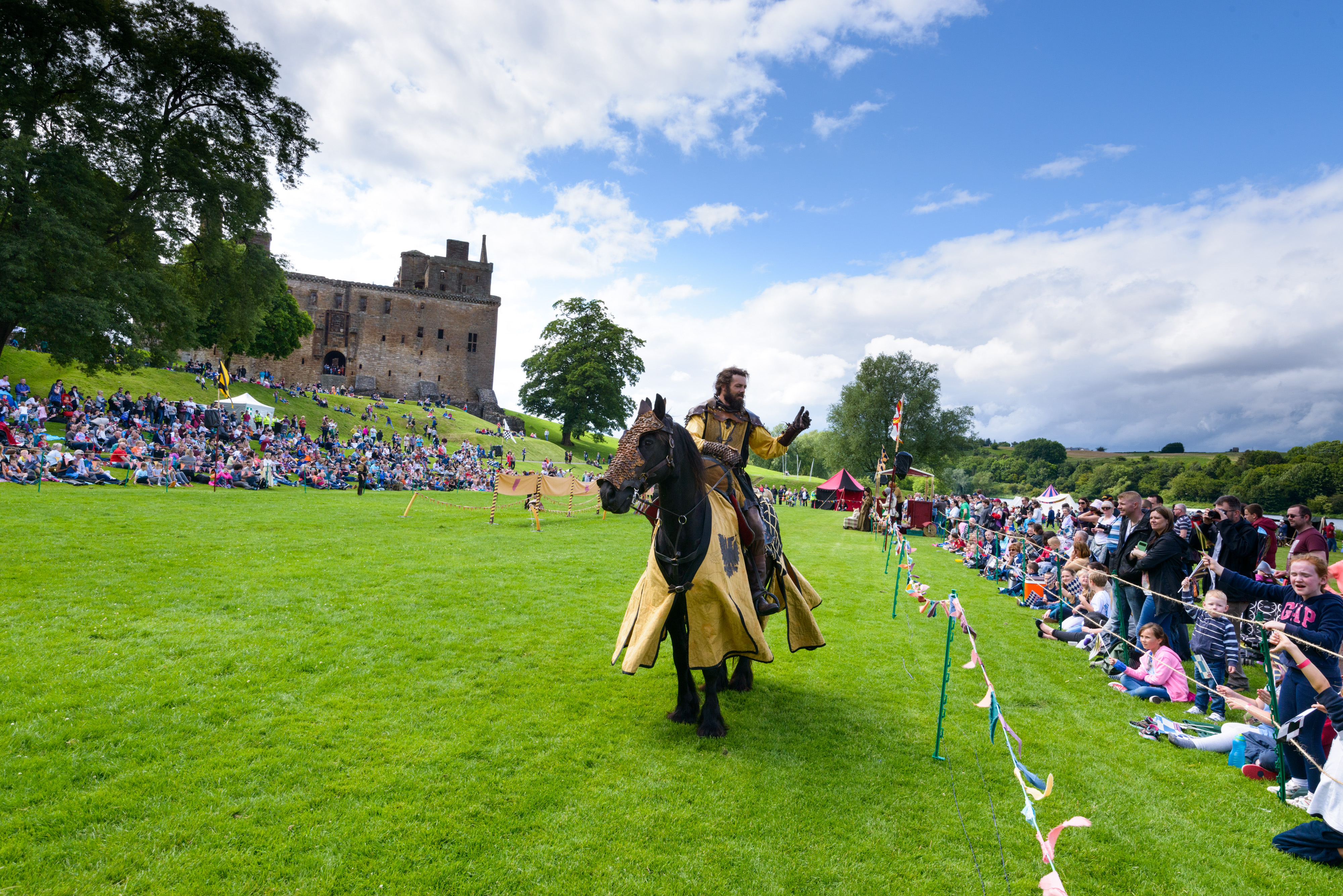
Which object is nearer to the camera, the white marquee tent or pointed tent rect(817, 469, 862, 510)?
the white marquee tent

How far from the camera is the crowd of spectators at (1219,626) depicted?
14.7 ft

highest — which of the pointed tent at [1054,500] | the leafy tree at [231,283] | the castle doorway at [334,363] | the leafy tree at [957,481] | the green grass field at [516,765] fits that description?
the castle doorway at [334,363]

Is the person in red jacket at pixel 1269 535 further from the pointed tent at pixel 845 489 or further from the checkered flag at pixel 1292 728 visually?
the pointed tent at pixel 845 489

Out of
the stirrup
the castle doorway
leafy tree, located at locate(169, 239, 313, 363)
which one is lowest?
the stirrup

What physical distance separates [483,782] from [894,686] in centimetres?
453

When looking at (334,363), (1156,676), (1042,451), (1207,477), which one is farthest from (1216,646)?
(1042,451)

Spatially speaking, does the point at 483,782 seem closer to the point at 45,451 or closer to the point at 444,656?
the point at 444,656

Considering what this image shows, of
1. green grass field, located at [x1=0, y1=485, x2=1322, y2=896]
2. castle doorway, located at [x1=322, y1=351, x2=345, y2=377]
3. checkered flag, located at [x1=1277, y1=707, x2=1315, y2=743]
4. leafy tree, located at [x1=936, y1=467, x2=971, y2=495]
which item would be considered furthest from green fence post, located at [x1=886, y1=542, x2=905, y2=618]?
castle doorway, located at [x1=322, y1=351, x2=345, y2=377]

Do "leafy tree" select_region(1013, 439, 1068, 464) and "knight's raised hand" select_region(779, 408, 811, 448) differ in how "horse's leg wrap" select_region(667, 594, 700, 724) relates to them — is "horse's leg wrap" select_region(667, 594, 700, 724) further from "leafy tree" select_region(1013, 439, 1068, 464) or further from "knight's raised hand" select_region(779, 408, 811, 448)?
"leafy tree" select_region(1013, 439, 1068, 464)

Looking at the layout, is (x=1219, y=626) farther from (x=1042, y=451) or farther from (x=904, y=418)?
(x=1042, y=451)

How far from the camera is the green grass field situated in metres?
3.54

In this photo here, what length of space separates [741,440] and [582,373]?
54.9 meters

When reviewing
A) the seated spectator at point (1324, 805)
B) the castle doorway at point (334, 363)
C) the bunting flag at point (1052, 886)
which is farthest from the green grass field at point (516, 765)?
the castle doorway at point (334, 363)

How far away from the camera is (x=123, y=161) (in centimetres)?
1586
